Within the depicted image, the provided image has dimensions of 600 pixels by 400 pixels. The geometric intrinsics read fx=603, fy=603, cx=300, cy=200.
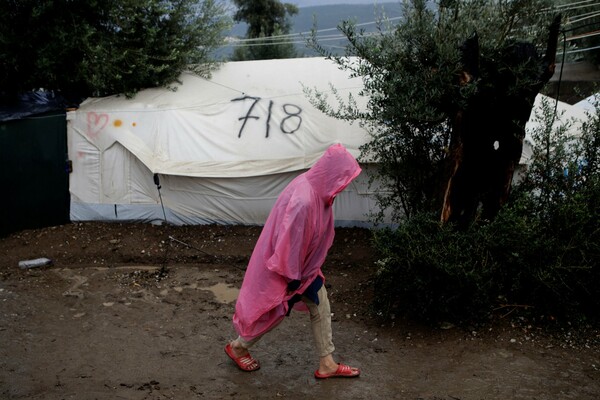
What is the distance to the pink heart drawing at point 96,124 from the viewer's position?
844 cm

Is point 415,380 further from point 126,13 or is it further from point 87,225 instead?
point 126,13

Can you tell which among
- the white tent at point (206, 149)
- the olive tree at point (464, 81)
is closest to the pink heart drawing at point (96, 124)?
the white tent at point (206, 149)

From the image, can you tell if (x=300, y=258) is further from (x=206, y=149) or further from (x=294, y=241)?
(x=206, y=149)

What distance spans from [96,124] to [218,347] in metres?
4.68

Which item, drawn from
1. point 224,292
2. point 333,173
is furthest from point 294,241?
point 224,292

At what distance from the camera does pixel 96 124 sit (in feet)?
27.7

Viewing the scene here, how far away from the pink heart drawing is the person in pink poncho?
198 inches

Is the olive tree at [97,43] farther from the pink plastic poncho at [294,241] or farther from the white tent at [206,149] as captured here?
the pink plastic poncho at [294,241]

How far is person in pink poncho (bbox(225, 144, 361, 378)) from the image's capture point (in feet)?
12.9

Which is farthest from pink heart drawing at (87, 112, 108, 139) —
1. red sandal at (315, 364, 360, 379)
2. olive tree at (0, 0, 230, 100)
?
red sandal at (315, 364, 360, 379)

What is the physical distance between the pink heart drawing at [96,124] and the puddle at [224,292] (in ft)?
10.7

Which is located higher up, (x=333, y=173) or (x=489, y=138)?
(x=489, y=138)

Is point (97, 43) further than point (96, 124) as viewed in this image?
No

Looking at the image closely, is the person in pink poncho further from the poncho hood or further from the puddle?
the puddle
